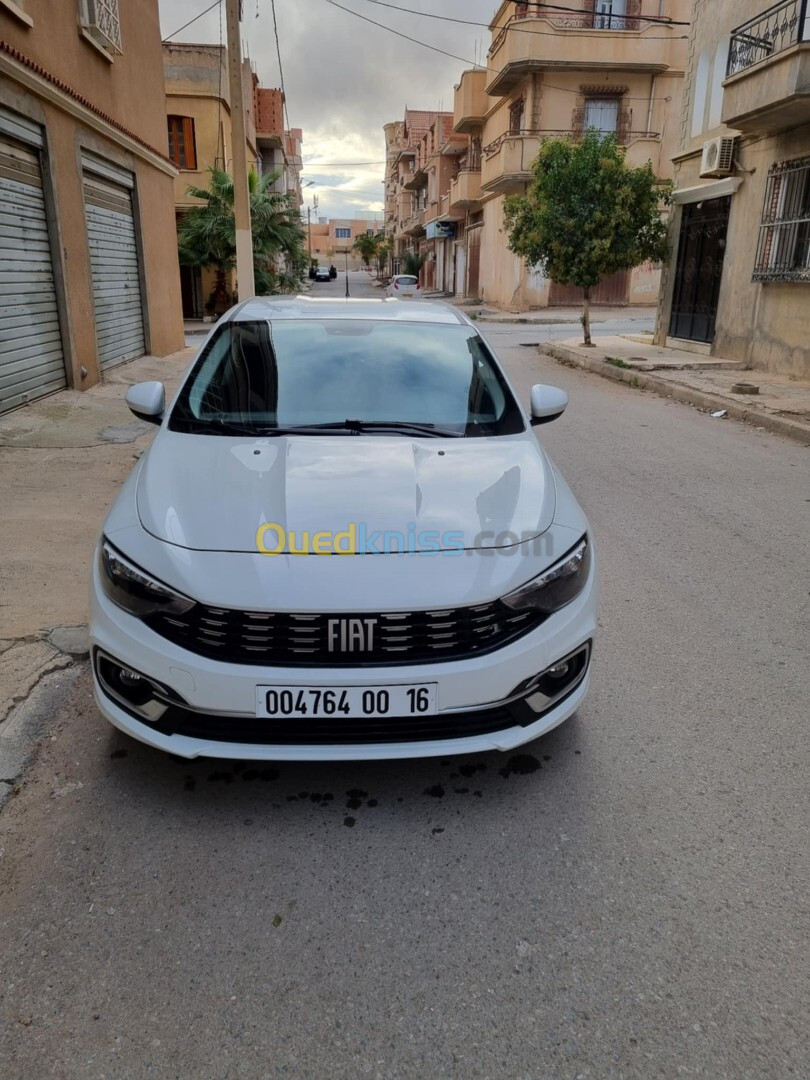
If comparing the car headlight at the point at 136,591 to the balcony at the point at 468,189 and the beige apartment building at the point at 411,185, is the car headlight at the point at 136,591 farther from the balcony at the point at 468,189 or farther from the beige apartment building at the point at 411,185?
the beige apartment building at the point at 411,185

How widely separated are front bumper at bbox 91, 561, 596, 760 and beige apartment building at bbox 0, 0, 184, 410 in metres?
7.17

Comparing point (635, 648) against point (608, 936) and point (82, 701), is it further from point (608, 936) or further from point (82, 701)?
point (82, 701)

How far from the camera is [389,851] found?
8.27ft

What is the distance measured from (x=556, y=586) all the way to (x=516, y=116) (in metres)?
34.5

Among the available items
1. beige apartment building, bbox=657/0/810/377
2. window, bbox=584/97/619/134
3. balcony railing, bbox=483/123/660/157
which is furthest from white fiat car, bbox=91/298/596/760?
window, bbox=584/97/619/134

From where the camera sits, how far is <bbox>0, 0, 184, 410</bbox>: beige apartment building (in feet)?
28.8

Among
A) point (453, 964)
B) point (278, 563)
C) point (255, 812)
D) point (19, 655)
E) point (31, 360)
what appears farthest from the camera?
point (31, 360)

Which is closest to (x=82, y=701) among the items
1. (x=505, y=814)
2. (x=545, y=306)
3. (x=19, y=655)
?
(x=19, y=655)

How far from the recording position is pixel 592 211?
16344 millimetres

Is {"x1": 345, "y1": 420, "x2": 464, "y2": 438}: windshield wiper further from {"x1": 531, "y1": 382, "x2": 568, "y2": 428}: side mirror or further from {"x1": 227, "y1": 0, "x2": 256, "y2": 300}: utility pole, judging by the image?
{"x1": 227, "y1": 0, "x2": 256, "y2": 300}: utility pole

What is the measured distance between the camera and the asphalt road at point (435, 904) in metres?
1.88

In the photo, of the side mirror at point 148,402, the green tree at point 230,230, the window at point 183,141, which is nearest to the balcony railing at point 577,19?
the green tree at point 230,230

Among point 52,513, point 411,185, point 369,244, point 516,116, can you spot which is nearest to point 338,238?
point 369,244

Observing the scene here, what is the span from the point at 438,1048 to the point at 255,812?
104 centimetres
